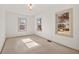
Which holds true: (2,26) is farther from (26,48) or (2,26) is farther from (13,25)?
(26,48)

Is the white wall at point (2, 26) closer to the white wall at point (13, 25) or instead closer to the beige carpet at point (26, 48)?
the white wall at point (13, 25)

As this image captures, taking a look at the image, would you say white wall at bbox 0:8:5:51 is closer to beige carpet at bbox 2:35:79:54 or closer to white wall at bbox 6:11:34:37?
white wall at bbox 6:11:34:37

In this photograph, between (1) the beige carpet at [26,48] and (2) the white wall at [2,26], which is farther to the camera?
(1) the beige carpet at [26,48]

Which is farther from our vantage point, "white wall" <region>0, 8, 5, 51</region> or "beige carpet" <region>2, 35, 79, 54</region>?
"beige carpet" <region>2, 35, 79, 54</region>

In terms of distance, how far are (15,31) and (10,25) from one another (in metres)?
0.18

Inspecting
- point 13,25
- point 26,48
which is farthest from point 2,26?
point 26,48

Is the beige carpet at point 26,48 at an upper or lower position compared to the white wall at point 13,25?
lower

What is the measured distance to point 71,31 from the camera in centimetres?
197


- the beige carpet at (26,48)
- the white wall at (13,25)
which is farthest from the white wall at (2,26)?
the beige carpet at (26,48)

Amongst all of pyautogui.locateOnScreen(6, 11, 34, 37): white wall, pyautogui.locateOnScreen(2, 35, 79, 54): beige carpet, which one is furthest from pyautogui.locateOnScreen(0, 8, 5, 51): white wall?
pyautogui.locateOnScreen(2, 35, 79, 54): beige carpet

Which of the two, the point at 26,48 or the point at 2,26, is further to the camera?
the point at 26,48
